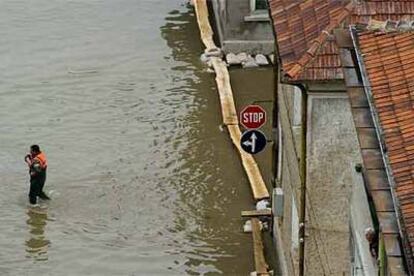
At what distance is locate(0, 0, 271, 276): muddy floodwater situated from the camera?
Result: 2169cm

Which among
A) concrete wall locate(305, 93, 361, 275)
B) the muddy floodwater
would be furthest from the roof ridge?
the muddy floodwater

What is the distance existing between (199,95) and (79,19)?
286 inches

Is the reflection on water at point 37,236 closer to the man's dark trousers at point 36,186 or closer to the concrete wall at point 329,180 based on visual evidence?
the man's dark trousers at point 36,186

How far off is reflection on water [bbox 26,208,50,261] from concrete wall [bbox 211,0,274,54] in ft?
33.1

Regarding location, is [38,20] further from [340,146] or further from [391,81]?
[391,81]

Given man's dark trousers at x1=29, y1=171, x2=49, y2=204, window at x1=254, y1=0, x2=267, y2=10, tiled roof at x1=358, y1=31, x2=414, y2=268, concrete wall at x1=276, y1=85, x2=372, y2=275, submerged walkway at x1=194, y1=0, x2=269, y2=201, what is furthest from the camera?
window at x1=254, y1=0, x2=267, y2=10

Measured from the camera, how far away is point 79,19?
3528cm

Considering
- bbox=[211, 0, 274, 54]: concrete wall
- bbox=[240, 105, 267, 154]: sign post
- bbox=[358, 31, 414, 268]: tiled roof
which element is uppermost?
bbox=[211, 0, 274, 54]: concrete wall

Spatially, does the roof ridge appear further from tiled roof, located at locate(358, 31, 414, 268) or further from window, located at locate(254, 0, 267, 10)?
window, located at locate(254, 0, 267, 10)

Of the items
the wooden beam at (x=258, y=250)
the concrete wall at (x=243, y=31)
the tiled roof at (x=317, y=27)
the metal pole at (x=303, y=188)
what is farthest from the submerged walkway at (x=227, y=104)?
the tiled roof at (x=317, y=27)

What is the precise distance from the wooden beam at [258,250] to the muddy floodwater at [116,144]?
15.4 inches

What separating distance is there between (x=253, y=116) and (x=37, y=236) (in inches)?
191

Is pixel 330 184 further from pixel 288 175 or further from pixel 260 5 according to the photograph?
pixel 260 5

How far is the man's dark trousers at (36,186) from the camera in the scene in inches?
909
